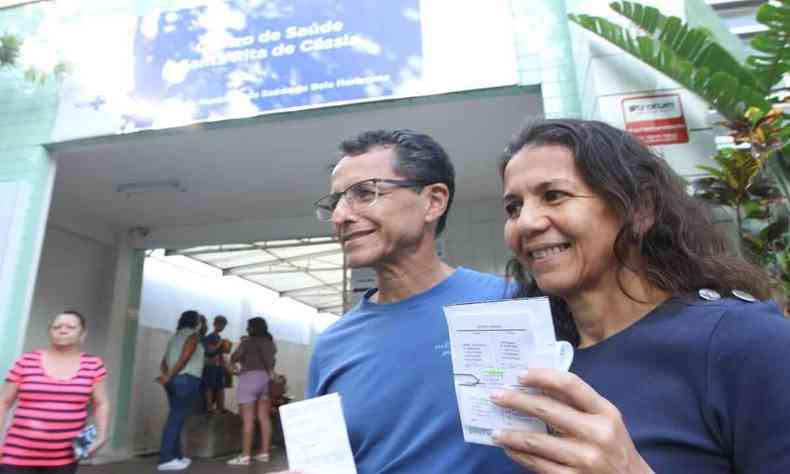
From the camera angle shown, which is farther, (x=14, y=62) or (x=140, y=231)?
(x=140, y=231)

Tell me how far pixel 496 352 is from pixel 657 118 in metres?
3.15

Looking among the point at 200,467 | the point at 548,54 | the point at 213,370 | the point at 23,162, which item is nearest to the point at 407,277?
the point at 548,54

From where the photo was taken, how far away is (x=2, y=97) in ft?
16.1

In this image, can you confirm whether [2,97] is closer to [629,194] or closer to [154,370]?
[154,370]

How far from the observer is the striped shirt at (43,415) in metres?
2.69

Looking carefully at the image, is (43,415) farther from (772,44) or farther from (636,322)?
(772,44)

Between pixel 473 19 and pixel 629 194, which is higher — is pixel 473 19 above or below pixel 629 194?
above

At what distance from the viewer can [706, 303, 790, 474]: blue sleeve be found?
2.09 feet

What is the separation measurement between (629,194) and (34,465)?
3108 millimetres

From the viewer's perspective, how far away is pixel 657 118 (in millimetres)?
3301

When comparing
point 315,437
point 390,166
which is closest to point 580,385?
point 315,437

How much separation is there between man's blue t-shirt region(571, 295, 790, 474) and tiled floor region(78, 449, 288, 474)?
16.3 feet

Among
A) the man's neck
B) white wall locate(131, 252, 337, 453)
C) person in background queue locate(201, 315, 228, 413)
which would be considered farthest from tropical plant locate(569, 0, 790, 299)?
white wall locate(131, 252, 337, 453)

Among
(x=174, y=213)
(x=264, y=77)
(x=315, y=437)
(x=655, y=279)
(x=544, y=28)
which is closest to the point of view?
(x=655, y=279)
